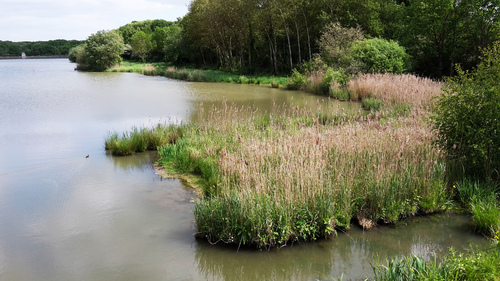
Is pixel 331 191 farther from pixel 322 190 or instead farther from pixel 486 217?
pixel 486 217

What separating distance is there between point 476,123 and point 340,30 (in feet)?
69.6

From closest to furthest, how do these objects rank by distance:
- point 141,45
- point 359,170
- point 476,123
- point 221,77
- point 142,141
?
point 476,123 → point 359,170 → point 142,141 → point 221,77 → point 141,45

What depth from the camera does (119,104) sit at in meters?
21.7

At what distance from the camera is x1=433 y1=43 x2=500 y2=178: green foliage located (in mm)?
6648

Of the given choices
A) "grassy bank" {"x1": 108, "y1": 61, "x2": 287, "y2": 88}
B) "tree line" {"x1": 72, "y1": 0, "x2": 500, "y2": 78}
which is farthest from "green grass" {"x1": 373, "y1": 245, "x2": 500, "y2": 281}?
"grassy bank" {"x1": 108, "y1": 61, "x2": 287, "y2": 88}

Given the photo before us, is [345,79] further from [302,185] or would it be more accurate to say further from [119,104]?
[302,185]

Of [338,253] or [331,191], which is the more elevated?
[331,191]

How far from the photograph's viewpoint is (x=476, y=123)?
22.6 feet

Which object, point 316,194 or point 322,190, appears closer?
point 322,190

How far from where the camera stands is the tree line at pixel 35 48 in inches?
6112

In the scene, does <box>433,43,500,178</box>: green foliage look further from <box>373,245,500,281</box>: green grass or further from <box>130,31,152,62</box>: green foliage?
<box>130,31,152,62</box>: green foliage

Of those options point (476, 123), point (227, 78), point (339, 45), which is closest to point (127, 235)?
point (476, 123)

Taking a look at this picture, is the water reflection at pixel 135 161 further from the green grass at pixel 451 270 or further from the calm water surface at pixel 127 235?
the green grass at pixel 451 270

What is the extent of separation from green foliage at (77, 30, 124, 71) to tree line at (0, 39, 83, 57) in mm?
121689
